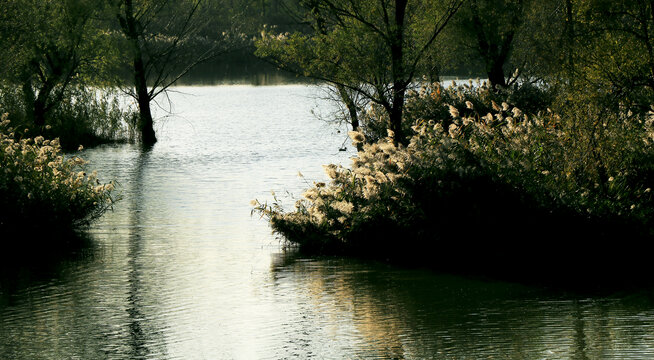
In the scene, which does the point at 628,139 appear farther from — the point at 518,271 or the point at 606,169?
the point at 518,271

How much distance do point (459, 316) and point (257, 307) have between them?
2.52 m

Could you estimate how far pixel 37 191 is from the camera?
15.4m

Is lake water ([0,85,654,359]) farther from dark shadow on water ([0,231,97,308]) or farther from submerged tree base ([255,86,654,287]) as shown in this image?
submerged tree base ([255,86,654,287])

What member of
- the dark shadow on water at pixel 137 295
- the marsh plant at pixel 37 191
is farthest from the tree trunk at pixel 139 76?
the marsh plant at pixel 37 191

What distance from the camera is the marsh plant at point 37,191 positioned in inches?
598

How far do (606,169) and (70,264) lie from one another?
8.57 meters

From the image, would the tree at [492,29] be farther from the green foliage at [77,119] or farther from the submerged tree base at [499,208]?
the submerged tree base at [499,208]

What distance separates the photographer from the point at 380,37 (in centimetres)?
2152

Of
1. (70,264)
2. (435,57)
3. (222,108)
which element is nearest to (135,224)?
(70,264)

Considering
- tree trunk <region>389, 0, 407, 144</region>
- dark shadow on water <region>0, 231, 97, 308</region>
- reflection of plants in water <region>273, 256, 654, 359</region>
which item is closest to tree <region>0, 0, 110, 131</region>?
tree trunk <region>389, 0, 407, 144</region>

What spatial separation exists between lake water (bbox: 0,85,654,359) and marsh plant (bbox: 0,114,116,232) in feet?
2.47

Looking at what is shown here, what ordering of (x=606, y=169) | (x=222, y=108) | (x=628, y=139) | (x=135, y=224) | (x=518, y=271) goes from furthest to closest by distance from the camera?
(x=222, y=108) < (x=135, y=224) < (x=628, y=139) < (x=606, y=169) < (x=518, y=271)

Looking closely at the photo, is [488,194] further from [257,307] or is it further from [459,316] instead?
[257,307]

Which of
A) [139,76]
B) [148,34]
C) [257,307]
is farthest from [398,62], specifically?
[148,34]
